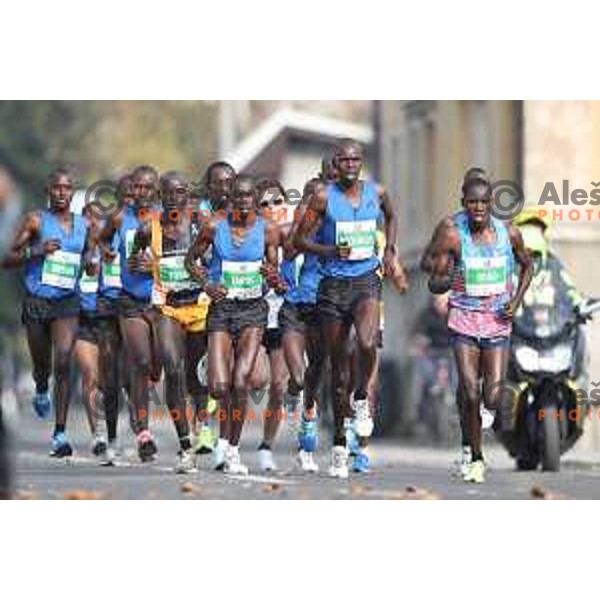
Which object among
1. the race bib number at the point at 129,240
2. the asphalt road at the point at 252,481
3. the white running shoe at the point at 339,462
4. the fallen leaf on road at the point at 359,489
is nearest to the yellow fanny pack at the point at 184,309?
the race bib number at the point at 129,240

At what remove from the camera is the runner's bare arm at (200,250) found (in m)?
18.4

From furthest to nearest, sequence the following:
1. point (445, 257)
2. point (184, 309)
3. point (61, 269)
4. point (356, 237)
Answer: point (61, 269), point (184, 309), point (445, 257), point (356, 237)

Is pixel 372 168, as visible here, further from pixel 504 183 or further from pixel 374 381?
pixel 374 381

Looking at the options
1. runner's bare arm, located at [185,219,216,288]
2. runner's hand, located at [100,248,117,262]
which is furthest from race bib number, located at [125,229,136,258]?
runner's bare arm, located at [185,219,216,288]

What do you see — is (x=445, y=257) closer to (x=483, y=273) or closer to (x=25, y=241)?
(x=483, y=273)

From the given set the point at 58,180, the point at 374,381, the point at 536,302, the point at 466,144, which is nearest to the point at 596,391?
the point at 536,302

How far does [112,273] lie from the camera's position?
19.7 m

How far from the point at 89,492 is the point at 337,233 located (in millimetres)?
2547

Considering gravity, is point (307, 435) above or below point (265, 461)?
above

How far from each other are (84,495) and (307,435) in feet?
9.41

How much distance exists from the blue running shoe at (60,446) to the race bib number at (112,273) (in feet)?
3.74

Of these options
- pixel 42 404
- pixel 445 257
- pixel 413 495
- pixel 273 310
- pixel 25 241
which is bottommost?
pixel 413 495

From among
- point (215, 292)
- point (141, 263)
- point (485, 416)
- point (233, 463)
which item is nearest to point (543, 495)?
point (485, 416)

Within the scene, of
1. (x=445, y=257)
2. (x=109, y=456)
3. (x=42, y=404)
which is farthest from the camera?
(x=42, y=404)
